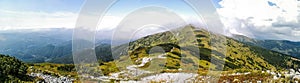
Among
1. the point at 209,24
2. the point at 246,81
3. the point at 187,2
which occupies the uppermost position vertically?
the point at 187,2

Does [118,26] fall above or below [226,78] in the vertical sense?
above

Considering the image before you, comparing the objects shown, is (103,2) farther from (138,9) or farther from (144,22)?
(144,22)

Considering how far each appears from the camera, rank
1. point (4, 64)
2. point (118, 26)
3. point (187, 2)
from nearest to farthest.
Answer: point (187, 2) < point (118, 26) < point (4, 64)

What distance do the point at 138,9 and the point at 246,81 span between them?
1776 cm

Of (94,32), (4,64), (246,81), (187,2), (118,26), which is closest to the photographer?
(94,32)

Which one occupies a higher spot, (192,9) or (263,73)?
(192,9)

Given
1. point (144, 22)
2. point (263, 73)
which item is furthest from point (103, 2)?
point (263, 73)

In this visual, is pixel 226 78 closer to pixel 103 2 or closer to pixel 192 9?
pixel 192 9

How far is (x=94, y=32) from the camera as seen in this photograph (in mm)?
24609

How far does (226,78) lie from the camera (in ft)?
144

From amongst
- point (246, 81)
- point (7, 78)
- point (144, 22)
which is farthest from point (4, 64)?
point (246, 81)

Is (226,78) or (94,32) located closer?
(94,32)

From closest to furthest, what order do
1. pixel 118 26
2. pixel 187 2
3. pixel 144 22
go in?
1. pixel 187 2
2. pixel 118 26
3. pixel 144 22

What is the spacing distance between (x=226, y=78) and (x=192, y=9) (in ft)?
61.7
